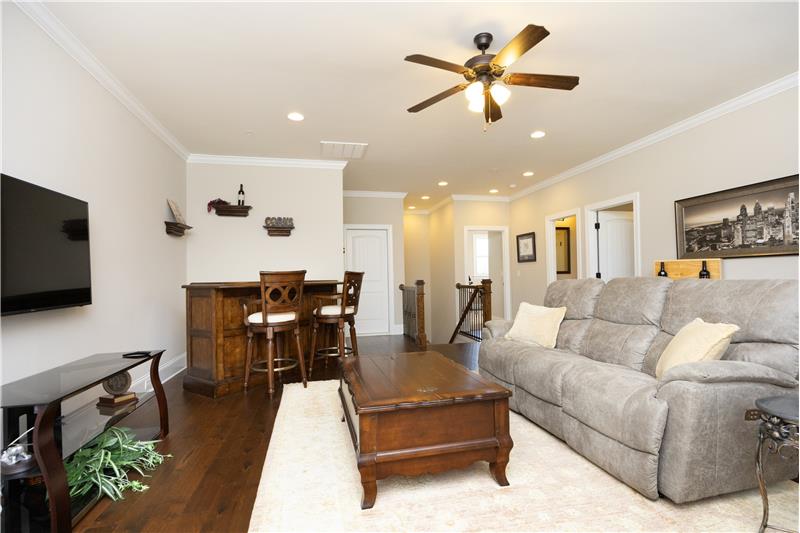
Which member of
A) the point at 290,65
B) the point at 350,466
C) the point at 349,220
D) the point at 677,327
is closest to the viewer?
the point at 350,466

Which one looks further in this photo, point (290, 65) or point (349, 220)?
point (349, 220)

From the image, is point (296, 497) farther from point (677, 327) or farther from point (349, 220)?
point (349, 220)

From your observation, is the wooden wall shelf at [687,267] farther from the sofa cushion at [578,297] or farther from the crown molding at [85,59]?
the crown molding at [85,59]

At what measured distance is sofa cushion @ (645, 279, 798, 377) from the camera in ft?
6.26

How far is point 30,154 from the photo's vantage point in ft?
7.14

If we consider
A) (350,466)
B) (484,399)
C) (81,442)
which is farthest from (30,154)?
(484,399)

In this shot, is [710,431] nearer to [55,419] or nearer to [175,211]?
[55,419]

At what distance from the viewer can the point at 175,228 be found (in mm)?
4254

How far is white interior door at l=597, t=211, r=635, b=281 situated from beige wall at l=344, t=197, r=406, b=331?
3345 mm

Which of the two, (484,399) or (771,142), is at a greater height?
(771,142)

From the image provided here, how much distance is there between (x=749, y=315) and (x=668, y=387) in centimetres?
81

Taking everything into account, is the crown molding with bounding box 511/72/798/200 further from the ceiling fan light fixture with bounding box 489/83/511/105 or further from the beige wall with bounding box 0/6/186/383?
the beige wall with bounding box 0/6/186/383

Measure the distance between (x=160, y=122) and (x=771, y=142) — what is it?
18.9 feet

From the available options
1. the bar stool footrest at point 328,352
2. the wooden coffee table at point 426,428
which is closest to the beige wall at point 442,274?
the bar stool footrest at point 328,352
